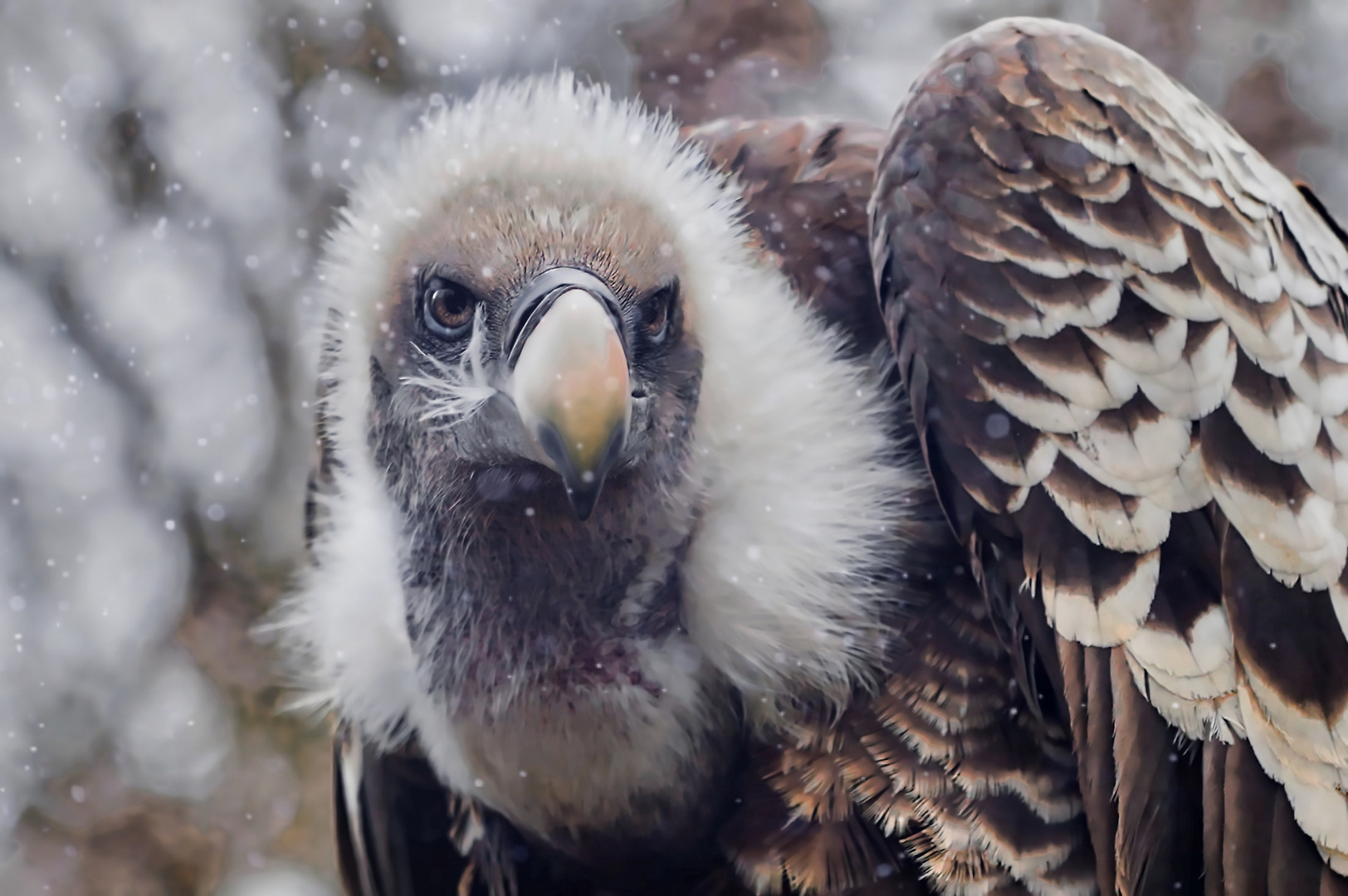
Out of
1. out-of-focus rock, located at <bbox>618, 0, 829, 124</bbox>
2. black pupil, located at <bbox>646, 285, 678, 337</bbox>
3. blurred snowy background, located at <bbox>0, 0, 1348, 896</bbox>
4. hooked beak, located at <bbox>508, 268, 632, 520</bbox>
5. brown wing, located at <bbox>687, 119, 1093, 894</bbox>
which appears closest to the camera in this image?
hooked beak, located at <bbox>508, 268, 632, 520</bbox>

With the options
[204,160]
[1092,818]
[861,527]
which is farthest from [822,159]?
[204,160]

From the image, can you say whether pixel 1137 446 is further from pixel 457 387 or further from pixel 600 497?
pixel 457 387

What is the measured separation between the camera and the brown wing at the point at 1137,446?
1368mm

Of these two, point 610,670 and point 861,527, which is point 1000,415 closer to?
point 861,527

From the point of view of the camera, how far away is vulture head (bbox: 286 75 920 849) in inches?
61.8

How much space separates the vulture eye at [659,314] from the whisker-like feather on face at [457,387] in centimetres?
23

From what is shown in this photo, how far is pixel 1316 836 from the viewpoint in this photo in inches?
53.7

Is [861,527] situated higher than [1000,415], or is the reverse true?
[1000,415]

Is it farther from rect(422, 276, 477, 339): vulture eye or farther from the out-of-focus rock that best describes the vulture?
the out-of-focus rock

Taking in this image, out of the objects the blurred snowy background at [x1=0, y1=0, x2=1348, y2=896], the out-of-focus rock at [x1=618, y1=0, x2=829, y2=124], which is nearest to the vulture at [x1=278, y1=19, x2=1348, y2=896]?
the out-of-focus rock at [x1=618, y1=0, x2=829, y2=124]

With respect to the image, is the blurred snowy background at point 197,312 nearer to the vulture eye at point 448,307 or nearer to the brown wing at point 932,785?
the vulture eye at point 448,307

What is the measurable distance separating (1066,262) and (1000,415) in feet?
0.73

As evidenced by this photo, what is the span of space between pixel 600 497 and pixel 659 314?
28cm

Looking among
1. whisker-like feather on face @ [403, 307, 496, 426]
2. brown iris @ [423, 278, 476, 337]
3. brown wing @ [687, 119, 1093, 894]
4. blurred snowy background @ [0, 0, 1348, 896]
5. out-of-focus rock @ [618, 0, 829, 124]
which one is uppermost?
brown iris @ [423, 278, 476, 337]
